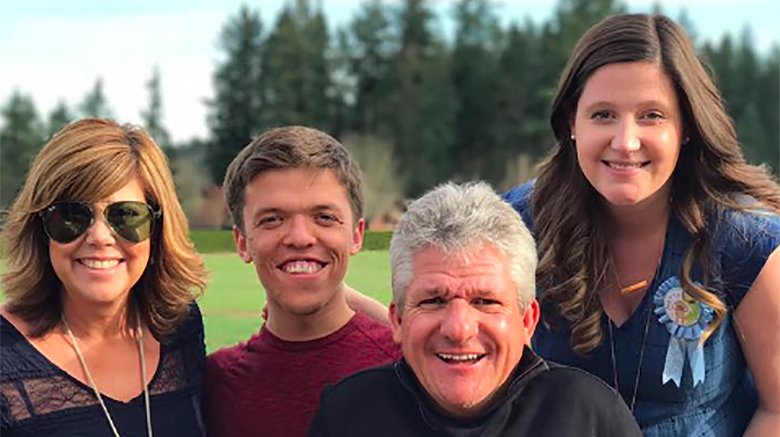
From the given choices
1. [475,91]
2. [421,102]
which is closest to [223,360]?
[421,102]

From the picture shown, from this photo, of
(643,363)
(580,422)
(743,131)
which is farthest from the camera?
(743,131)

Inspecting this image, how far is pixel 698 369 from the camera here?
3.33m

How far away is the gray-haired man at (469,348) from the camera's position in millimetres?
2760

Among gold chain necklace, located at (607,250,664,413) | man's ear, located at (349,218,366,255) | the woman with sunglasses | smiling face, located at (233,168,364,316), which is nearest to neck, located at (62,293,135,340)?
the woman with sunglasses

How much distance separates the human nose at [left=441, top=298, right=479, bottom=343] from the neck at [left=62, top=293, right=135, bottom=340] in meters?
1.15

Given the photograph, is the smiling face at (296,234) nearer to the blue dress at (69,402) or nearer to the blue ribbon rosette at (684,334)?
the blue dress at (69,402)

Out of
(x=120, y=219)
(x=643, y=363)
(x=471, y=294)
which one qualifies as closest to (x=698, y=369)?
(x=643, y=363)

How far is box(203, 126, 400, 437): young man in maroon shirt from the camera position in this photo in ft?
11.0

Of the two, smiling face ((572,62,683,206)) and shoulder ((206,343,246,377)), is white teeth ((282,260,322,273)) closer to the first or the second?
shoulder ((206,343,246,377))

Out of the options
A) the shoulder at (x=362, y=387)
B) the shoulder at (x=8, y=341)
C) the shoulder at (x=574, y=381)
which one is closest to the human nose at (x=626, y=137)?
the shoulder at (x=574, y=381)

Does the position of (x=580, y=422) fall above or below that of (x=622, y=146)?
below

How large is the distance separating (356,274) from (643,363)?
4.20 feet

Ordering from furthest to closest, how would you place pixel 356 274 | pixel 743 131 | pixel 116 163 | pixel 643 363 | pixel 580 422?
pixel 743 131, pixel 356 274, pixel 643 363, pixel 116 163, pixel 580 422

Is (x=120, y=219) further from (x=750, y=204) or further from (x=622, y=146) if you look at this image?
(x=750, y=204)
